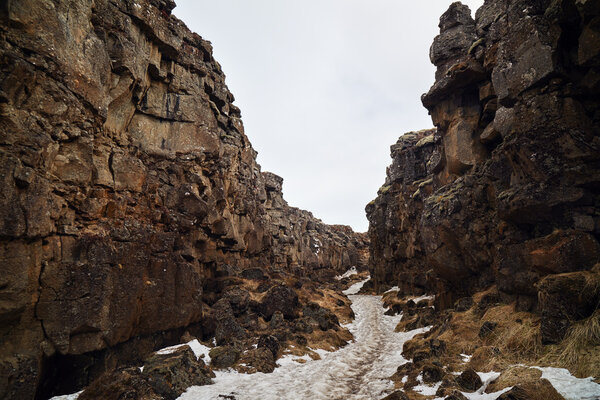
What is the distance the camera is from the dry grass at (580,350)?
305 inches

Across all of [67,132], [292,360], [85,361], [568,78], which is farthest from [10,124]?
[568,78]

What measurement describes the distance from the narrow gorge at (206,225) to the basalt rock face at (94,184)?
71 millimetres

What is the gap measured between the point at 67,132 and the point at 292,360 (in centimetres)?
1476

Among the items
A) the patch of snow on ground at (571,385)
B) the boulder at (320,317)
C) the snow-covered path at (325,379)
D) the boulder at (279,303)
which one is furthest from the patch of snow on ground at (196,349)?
the patch of snow on ground at (571,385)

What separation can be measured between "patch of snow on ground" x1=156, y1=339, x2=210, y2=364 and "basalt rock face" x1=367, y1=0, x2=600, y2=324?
14042mm

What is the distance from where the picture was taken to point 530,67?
44.6ft

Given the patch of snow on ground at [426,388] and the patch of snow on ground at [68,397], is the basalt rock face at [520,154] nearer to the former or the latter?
the patch of snow on ground at [426,388]

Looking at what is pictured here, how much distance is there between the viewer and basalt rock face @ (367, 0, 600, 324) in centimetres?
1166

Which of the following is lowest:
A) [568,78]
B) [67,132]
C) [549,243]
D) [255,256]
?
[549,243]

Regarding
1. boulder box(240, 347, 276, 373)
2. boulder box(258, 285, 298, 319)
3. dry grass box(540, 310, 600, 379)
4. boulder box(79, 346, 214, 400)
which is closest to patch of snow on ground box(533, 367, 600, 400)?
dry grass box(540, 310, 600, 379)

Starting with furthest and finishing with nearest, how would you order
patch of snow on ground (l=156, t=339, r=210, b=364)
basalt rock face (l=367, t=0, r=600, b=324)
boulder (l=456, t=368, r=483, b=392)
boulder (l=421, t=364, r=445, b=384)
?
patch of snow on ground (l=156, t=339, r=210, b=364) → basalt rock face (l=367, t=0, r=600, b=324) → boulder (l=421, t=364, r=445, b=384) → boulder (l=456, t=368, r=483, b=392)

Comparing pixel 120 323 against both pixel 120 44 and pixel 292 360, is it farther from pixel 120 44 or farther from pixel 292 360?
pixel 120 44

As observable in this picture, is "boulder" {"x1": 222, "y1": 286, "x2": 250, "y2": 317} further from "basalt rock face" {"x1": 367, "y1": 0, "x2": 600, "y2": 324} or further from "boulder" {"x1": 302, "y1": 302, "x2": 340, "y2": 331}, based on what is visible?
"basalt rock face" {"x1": 367, "y1": 0, "x2": 600, "y2": 324}

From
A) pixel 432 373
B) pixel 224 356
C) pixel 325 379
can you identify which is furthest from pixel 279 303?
pixel 432 373
